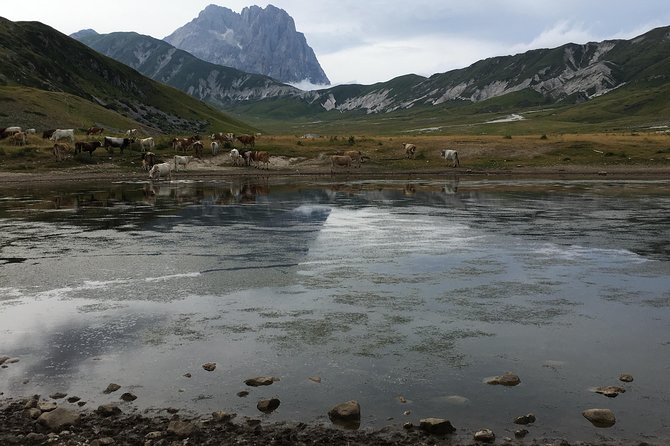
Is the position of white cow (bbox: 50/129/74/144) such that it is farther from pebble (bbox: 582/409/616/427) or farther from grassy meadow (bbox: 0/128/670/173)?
pebble (bbox: 582/409/616/427)

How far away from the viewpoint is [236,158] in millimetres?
67250

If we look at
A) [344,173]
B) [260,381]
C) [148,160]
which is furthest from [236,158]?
[260,381]

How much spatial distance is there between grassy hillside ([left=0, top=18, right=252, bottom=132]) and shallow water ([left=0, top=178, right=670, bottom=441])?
127 m

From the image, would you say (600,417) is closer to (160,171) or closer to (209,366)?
(209,366)

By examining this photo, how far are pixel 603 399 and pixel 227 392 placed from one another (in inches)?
228

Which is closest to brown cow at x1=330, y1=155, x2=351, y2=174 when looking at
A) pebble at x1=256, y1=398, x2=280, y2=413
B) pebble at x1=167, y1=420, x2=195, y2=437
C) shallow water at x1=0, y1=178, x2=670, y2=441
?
shallow water at x1=0, y1=178, x2=670, y2=441

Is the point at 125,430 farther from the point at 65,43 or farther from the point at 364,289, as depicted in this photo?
the point at 65,43

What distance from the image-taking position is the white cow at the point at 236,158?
6659 cm

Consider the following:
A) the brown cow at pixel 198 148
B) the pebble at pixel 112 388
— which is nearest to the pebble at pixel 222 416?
the pebble at pixel 112 388

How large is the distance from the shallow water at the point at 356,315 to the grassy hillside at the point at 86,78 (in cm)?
12733

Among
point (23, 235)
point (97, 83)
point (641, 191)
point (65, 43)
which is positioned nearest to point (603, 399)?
point (23, 235)

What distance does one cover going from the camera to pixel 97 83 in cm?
17538

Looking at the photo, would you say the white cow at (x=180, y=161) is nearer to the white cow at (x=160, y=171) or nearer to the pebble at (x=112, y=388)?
the white cow at (x=160, y=171)

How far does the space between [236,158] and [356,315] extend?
56055mm
